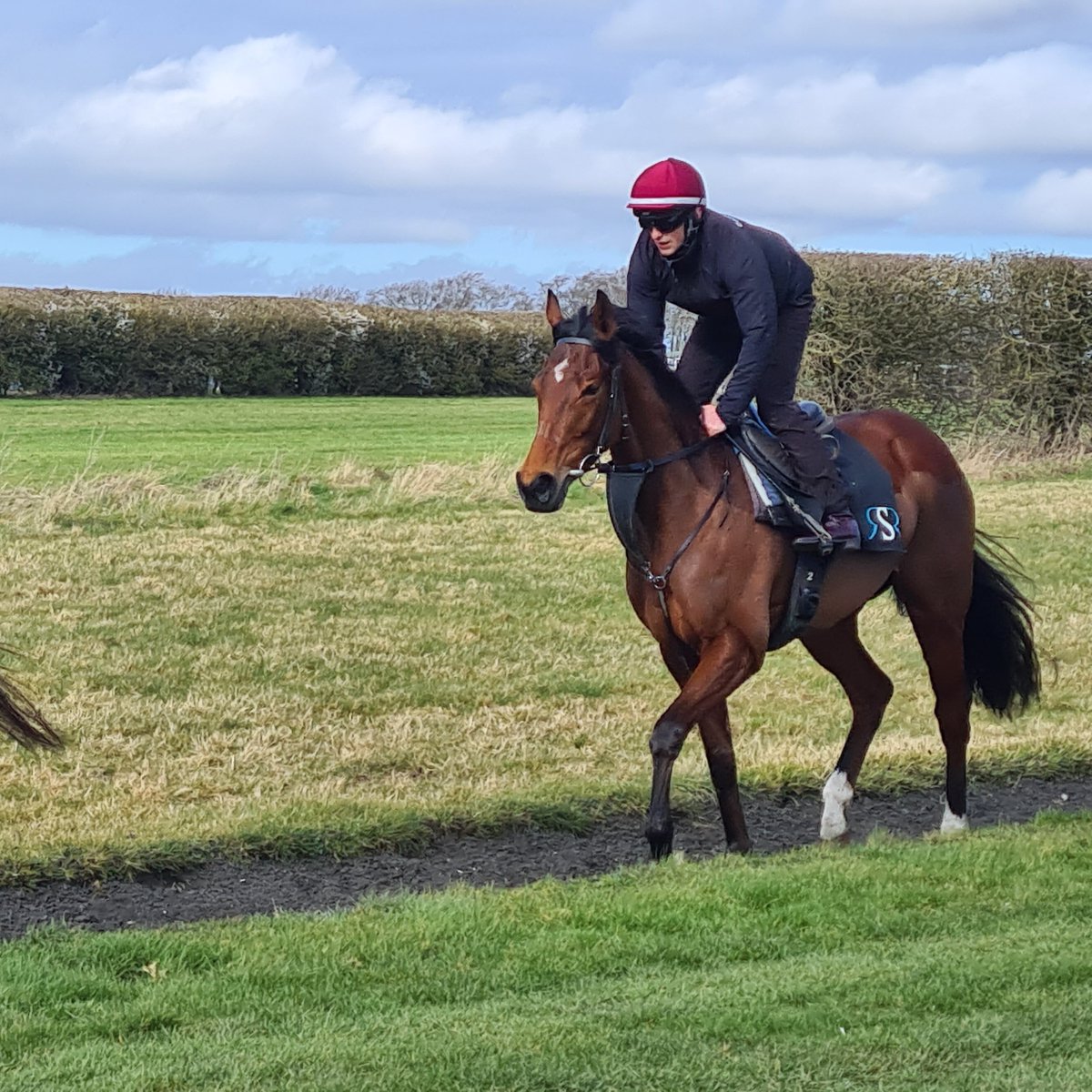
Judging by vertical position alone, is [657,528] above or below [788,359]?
below

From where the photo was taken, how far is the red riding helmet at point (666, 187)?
5.96 m

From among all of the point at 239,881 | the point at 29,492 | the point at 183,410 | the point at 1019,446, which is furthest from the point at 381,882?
the point at 183,410

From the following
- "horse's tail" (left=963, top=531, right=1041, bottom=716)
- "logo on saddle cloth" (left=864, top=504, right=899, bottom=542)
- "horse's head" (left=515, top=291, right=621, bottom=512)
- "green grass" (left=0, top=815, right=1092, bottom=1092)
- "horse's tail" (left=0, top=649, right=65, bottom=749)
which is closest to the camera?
"green grass" (left=0, top=815, right=1092, bottom=1092)

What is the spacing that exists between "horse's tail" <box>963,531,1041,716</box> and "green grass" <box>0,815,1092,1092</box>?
5.90ft

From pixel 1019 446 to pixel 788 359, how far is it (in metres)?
16.3

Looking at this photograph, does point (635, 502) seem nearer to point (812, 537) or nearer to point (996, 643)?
point (812, 537)

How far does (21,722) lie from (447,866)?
203 centimetres

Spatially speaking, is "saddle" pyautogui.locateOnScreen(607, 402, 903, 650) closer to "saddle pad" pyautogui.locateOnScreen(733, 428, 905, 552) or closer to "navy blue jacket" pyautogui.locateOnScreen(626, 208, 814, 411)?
"saddle pad" pyautogui.locateOnScreen(733, 428, 905, 552)

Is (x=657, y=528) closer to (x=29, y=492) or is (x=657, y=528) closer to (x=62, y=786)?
(x=62, y=786)

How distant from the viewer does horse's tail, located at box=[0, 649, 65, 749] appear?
538 centimetres

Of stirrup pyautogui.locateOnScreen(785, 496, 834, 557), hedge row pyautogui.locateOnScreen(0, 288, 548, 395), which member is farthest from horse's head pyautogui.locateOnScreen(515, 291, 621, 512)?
hedge row pyautogui.locateOnScreen(0, 288, 548, 395)

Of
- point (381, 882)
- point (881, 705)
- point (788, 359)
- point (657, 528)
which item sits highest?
point (788, 359)

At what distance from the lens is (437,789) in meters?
7.55

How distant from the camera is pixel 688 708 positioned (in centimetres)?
605
